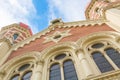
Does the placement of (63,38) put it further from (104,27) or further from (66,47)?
(104,27)

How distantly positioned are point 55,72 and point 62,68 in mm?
446

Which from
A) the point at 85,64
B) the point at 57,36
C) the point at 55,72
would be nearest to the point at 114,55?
the point at 85,64

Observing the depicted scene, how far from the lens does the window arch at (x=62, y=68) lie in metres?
11.5

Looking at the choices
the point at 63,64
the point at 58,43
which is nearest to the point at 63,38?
the point at 58,43

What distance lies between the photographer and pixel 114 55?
12.3 m

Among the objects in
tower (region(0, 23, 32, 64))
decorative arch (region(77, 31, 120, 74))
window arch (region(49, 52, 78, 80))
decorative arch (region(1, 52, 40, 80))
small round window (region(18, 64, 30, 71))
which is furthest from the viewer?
tower (region(0, 23, 32, 64))

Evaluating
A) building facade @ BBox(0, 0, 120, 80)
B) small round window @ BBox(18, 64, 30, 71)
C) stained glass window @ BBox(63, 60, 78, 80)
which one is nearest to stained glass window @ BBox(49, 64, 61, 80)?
building facade @ BBox(0, 0, 120, 80)

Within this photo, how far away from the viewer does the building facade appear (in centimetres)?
1150

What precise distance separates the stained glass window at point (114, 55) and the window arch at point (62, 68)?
204cm

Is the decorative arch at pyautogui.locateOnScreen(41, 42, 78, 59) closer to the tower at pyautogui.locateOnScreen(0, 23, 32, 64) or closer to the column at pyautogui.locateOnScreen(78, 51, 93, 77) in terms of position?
the column at pyautogui.locateOnScreen(78, 51, 93, 77)

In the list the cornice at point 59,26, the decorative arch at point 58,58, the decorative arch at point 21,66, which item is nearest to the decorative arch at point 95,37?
the decorative arch at point 58,58

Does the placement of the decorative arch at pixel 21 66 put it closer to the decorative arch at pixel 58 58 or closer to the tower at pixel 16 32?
the decorative arch at pixel 58 58

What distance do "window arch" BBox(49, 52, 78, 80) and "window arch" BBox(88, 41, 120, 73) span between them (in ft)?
4.21

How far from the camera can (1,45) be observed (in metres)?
16.6
